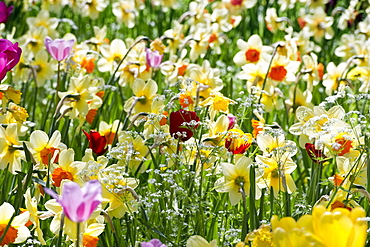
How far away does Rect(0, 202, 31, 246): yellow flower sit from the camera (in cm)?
156

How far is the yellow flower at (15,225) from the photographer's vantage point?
1564 mm

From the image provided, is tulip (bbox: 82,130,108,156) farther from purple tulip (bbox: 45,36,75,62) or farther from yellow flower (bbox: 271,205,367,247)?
yellow flower (bbox: 271,205,367,247)

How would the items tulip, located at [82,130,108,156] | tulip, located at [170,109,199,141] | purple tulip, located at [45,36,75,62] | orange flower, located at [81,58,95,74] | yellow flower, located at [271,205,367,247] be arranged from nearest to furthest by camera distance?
yellow flower, located at [271,205,367,247] < tulip, located at [170,109,199,141] < tulip, located at [82,130,108,156] < purple tulip, located at [45,36,75,62] < orange flower, located at [81,58,95,74]

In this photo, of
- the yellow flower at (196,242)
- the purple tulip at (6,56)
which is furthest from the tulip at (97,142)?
the yellow flower at (196,242)

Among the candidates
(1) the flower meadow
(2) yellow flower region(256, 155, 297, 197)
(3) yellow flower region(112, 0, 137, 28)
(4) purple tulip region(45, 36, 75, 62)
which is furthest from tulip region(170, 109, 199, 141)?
(3) yellow flower region(112, 0, 137, 28)

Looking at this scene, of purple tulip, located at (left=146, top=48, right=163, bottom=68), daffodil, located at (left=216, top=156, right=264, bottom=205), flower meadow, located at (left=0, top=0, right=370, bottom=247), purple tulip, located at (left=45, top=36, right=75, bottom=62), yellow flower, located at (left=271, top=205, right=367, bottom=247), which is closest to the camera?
yellow flower, located at (left=271, top=205, right=367, bottom=247)

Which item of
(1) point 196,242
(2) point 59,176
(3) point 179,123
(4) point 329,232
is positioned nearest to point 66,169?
(2) point 59,176

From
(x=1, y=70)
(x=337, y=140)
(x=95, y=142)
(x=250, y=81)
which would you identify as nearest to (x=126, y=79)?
(x=250, y=81)

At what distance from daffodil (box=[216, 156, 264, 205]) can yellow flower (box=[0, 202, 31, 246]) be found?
536 mm

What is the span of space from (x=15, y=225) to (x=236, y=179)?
0.62 meters

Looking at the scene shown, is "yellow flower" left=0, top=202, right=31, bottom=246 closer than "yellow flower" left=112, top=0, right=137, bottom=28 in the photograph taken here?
Yes

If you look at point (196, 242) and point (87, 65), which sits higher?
point (87, 65)

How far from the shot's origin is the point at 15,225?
159 centimetres

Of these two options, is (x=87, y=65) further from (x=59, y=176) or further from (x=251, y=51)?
(x=59, y=176)
